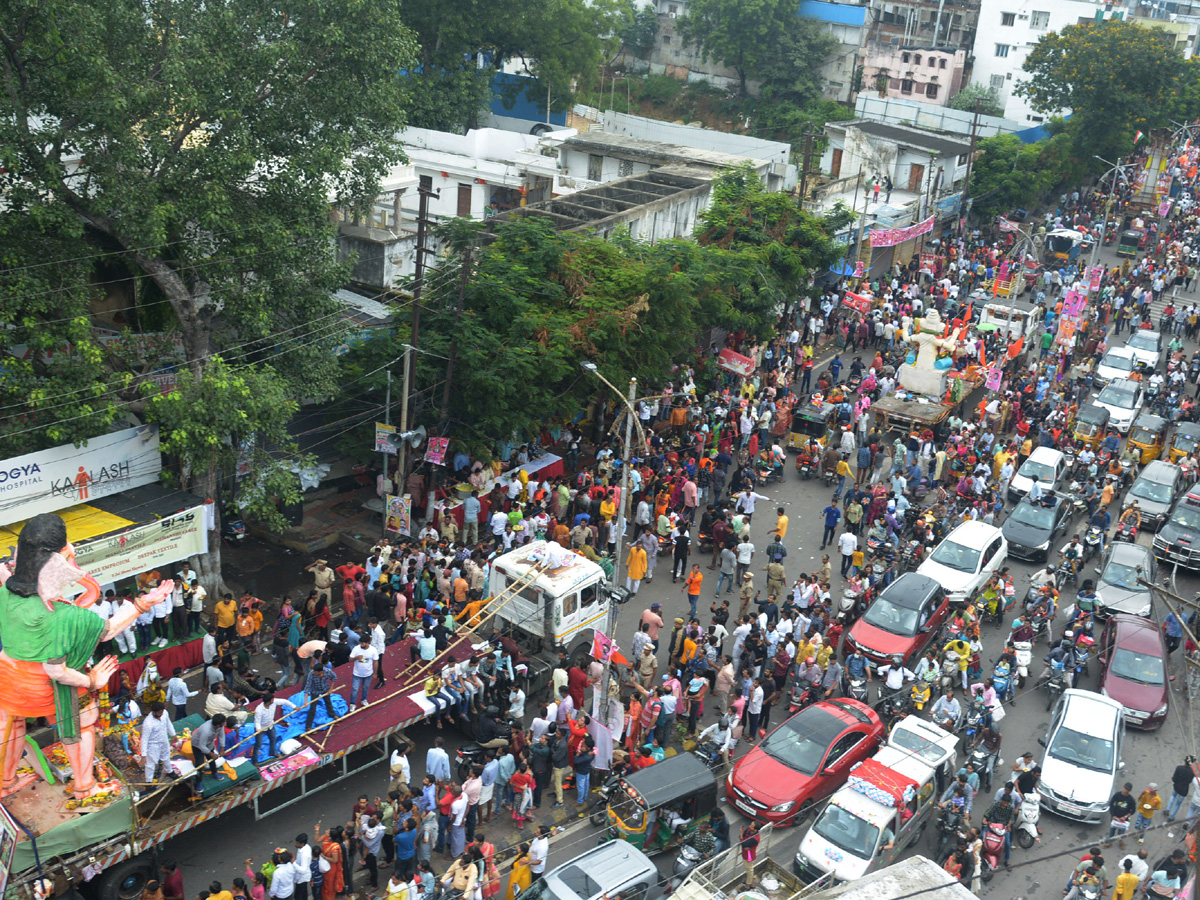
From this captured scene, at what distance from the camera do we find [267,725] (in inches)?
604

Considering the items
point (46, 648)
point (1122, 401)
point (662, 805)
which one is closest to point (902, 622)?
point (662, 805)

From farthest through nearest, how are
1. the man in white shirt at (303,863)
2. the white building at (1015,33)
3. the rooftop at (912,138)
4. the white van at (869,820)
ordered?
1. the white building at (1015,33)
2. the rooftop at (912,138)
3. the white van at (869,820)
4. the man in white shirt at (303,863)

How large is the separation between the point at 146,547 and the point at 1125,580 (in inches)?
740

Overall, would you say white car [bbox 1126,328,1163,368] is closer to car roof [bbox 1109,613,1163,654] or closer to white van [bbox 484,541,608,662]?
car roof [bbox 1109,613,1163,654]

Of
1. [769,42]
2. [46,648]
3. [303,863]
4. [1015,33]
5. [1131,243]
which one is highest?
[1015,33]

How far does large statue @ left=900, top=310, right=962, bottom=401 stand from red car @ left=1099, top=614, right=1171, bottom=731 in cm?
1165

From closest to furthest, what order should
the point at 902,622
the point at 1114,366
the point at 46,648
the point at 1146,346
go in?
the point at 46,648 < the point at 902,622 < the point at 1114,366 < the point at 1146,346

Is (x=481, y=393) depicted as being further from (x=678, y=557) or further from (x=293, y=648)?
(x=293, y=648)

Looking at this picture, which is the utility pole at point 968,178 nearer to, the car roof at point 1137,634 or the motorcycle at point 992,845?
the car roof at point 1137,634

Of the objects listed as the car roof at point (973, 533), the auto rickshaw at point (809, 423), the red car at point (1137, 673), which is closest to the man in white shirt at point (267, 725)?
the red car at point (1137, 673)

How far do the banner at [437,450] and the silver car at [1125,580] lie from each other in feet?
44.2

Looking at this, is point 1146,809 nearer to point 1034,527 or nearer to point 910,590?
point 910,590

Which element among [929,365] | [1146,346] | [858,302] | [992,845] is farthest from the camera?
[1146,346]

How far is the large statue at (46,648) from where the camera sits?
12.6m
